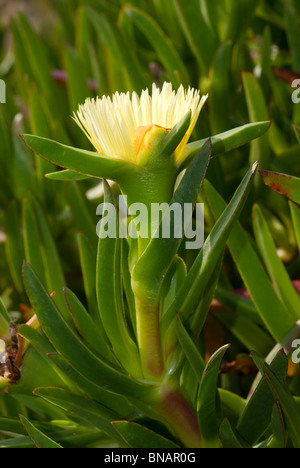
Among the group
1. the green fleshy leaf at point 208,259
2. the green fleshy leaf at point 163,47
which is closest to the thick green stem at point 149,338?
the green fleshy leaf at point 208,259

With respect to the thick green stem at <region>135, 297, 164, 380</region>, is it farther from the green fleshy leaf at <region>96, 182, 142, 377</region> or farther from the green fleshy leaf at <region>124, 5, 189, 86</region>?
the green fleshy leaf at <region>124, 5, 189, 86</region>

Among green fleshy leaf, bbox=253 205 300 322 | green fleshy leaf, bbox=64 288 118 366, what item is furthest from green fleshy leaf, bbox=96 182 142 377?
Result: green fleshy leaf, bbox=253 205 300 322

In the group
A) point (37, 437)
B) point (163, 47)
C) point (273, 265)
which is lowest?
point (37, 437)

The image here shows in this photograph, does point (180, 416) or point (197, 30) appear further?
point (197, 30)

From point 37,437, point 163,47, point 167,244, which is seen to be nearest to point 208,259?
point 167,244

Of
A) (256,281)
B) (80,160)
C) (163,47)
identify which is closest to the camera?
(80,160)

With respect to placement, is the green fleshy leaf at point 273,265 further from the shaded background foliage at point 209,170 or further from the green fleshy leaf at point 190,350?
the green fleshy leaf at point 190,350

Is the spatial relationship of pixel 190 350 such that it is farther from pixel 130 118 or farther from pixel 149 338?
pixel 130 118
